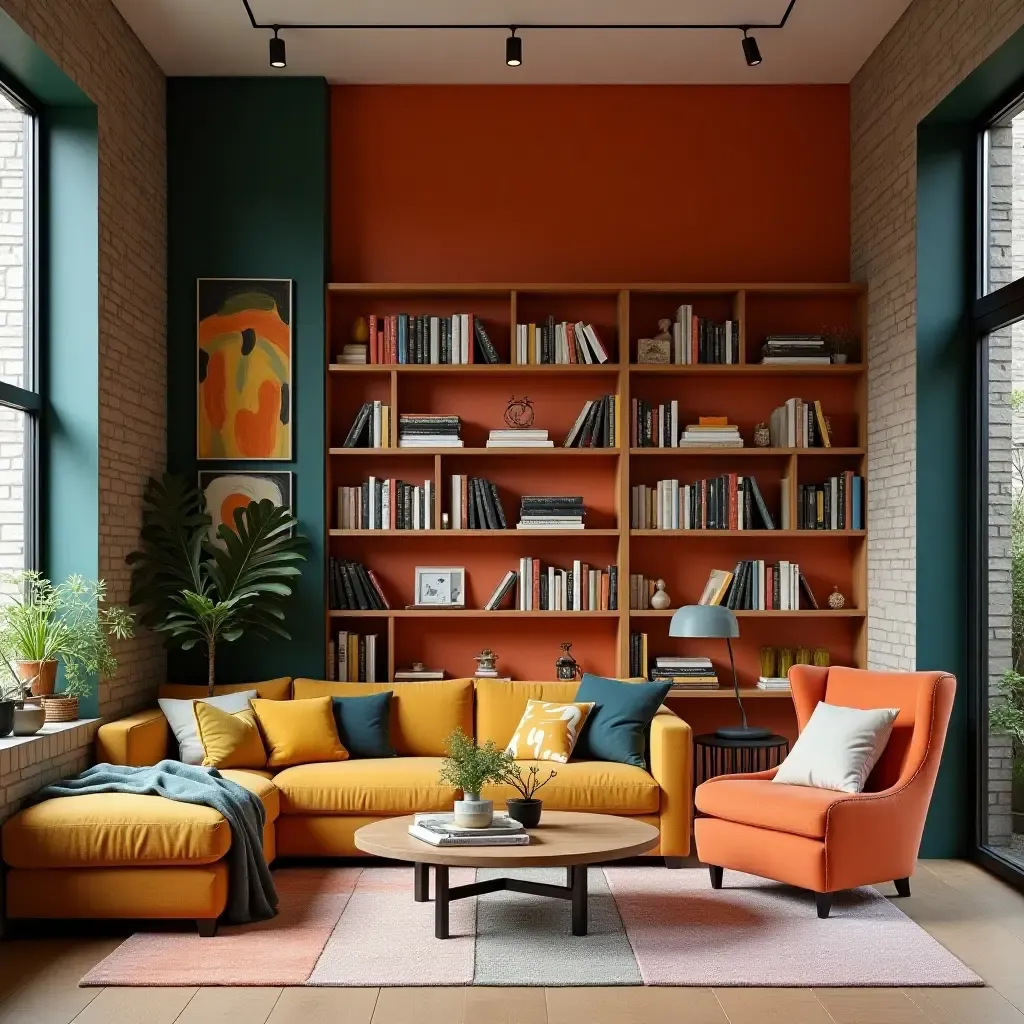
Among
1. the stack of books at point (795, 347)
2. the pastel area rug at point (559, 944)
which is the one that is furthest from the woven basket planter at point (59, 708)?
the stack of books at point (795, 347)

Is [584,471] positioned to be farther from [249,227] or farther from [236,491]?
[249,227]

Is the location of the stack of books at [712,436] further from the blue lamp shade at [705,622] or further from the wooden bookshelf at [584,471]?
the blue lamp shade at [705,622]

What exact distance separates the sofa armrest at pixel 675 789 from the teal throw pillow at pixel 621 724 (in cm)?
27

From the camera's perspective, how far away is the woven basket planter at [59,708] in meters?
5.38

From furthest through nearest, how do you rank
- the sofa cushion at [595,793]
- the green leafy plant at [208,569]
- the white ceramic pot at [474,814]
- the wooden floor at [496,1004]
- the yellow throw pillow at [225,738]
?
the green leafy plant at [208,569] < the yellow throw pillow at [225,738] < the sofa cushion at [595,793] < the white ceramic pot at [474,814] < the wooden floor at [496,1004]

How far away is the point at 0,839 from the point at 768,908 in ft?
9.74

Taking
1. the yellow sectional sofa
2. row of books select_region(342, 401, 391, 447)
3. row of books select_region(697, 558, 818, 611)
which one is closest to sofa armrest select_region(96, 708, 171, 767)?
the yellow sectional sofa

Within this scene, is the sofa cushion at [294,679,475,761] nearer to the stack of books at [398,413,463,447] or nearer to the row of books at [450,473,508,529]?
the row of books at [450,473,508,529]

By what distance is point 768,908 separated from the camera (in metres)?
5.02

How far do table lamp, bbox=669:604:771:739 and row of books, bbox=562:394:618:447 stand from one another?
3.49 ft

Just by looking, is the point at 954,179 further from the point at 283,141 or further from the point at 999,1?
the point at 283,141

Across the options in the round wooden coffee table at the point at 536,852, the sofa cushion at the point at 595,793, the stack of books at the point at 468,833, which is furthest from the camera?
the sofa cushion at the point at 595,793

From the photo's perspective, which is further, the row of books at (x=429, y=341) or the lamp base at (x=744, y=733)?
the row of books at (x=429, y=341)

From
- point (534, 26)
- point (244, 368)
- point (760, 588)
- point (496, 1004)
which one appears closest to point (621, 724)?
point (760, 588)
